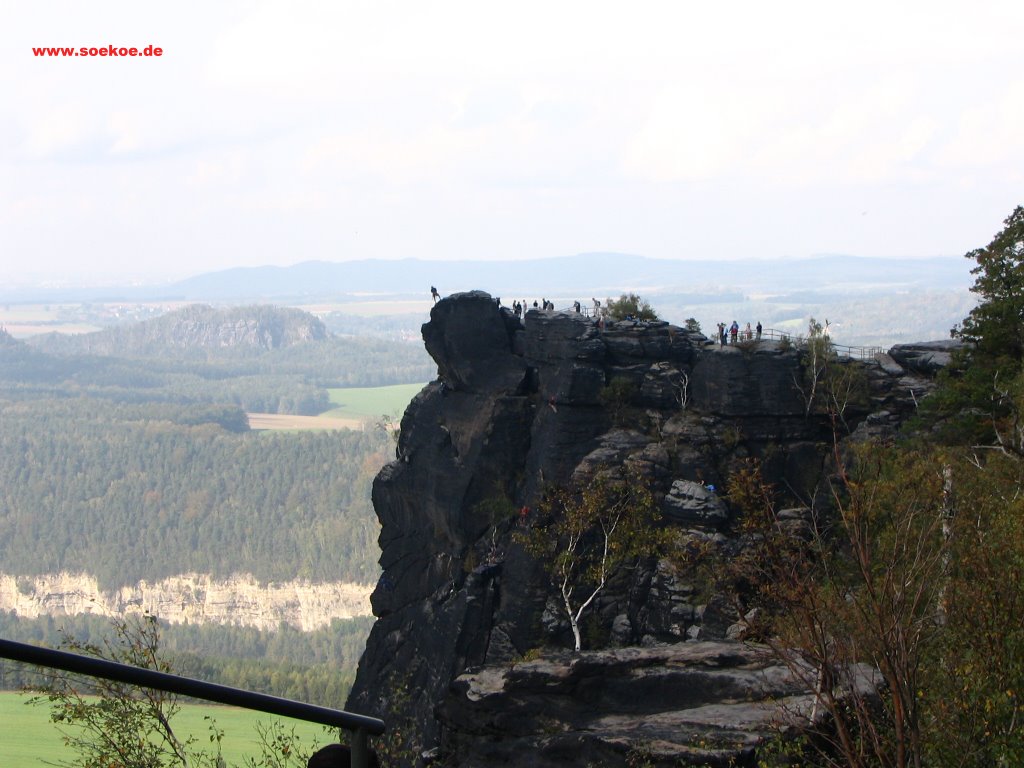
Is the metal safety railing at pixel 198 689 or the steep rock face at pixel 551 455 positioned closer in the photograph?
the metal safety railing at pixel 198 689

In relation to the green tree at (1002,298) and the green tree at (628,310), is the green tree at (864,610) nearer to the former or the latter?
the green tree at (1002,298)

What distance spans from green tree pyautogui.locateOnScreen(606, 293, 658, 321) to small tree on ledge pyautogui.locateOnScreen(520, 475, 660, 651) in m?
10.4

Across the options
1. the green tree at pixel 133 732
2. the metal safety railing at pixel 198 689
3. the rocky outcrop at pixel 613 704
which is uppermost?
the metal safety railing at pixel 198 689

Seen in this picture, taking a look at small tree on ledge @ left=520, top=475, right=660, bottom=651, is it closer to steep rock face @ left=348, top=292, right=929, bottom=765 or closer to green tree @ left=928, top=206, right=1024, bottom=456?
steep rock face @ left=348, top=292, right=929, bottom=765

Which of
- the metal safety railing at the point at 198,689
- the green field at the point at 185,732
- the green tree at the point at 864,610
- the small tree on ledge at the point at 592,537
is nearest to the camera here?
the metal safety railing at the point at 198,689

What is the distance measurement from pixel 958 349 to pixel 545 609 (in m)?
21.7

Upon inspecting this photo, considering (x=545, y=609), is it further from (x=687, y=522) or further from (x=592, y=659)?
(x=592, y=659)

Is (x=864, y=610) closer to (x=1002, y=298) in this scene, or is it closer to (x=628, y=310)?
(x=1002, y=298)

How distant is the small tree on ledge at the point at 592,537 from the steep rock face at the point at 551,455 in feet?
2.59

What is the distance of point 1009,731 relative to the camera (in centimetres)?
2052

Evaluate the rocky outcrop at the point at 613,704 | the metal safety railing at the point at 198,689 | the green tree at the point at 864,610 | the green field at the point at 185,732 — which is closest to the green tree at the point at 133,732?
the green field at the point at 185,732

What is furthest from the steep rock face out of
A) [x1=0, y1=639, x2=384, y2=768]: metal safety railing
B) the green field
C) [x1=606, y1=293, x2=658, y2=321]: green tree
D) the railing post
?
[x1=0, y1=639, x2=384, y2=768]: metal safety railing

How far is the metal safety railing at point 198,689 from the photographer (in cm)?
818

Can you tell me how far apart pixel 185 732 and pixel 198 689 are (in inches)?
463
